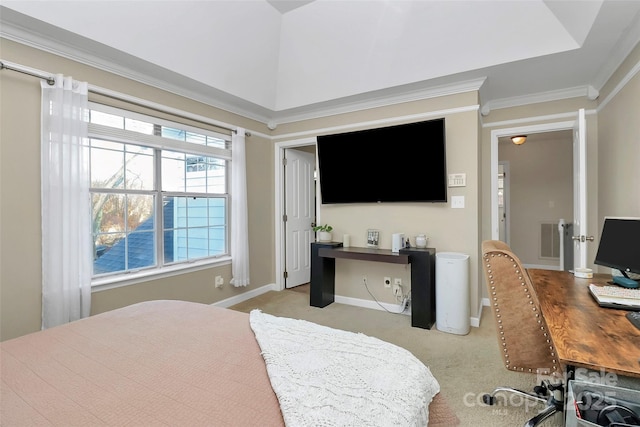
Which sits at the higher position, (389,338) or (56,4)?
(56,4)

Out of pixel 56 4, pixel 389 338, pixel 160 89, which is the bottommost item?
pixel 389 338

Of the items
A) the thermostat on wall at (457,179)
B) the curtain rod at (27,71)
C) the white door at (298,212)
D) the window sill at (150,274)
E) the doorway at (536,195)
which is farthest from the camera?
the doorway at (536,195)

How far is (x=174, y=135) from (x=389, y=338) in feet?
9.81

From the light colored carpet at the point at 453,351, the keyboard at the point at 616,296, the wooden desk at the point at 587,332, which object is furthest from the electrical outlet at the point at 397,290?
the keyboard at the point at 616,296

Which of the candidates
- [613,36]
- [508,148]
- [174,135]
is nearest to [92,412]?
[174,135]

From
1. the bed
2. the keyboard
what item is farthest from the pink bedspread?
the keyboard

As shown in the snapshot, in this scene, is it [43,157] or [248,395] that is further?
[43,157]

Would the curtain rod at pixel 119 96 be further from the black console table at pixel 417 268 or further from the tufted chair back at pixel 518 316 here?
the tufted chair back at pixel 518 316

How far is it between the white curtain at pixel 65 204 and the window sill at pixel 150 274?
0.66 ft

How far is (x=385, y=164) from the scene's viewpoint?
349cm

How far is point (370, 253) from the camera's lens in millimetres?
3299

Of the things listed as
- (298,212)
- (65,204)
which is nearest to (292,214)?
(298,212)

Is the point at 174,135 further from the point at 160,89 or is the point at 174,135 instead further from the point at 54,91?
the point at 54,91

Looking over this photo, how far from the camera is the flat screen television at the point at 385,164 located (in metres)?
3.22
